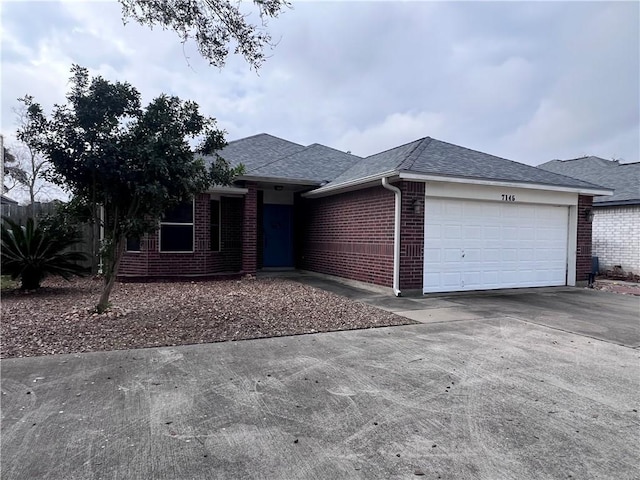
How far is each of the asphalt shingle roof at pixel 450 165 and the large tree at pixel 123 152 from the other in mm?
4721

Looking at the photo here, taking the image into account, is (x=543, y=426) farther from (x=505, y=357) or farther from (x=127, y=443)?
(x=127, y=443)

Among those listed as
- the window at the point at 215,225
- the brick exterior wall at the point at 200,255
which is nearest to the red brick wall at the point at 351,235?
the brick exterior wall at the point at 200,255

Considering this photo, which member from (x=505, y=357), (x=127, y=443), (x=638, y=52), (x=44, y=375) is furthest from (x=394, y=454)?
(x=638, y=52)

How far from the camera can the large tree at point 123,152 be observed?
605 centimetres

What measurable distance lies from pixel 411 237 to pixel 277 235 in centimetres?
678

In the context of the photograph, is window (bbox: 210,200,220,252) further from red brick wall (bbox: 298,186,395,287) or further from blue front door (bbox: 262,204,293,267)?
red brick wall (bbox: 298,186,395,287)

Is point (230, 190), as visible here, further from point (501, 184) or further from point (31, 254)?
point (501, 184)

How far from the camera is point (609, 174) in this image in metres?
17.7

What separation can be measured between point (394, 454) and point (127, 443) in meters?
1.92

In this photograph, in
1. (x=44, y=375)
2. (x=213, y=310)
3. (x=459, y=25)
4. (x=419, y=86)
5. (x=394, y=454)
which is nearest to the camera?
(x=394, y=454)

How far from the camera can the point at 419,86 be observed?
1466cm

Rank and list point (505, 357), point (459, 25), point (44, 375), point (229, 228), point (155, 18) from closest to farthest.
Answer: point (44, 375)
point (505, 357)
point (155, 18)
point (459, 25)
point (229, 228)

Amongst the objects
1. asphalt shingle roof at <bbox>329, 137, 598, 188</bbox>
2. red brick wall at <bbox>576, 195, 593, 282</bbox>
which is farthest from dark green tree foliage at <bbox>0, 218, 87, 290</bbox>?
red brick wall at <bbox>576, 195, 593, 282</bbox>

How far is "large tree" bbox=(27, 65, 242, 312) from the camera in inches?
238
